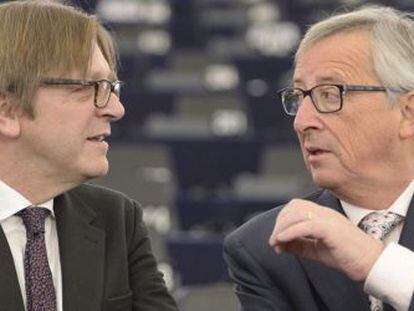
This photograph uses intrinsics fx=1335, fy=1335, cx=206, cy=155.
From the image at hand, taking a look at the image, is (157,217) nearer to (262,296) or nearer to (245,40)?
(262,296)

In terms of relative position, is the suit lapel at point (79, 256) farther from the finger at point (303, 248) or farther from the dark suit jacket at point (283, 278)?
the finger at point (303, 248)

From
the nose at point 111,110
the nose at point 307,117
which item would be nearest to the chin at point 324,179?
the nose at point 307,117

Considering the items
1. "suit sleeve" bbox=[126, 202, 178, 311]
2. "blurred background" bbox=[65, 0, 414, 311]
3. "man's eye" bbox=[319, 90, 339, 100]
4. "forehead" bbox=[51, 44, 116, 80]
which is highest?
"forehead" bbox=[51, 44, 116, 80]

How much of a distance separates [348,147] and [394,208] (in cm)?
20

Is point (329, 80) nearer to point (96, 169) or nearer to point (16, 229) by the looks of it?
point (96, 169)

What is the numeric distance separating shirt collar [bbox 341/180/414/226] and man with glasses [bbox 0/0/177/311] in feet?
1.88

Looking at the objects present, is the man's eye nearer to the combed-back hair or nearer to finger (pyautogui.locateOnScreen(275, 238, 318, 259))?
finger (pyautogui.locateOnScreen(275, 238, 318, 259))

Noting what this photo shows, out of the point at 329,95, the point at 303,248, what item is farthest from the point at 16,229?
the point at 329,95

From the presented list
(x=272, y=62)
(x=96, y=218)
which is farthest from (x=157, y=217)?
(x=272, y=62)

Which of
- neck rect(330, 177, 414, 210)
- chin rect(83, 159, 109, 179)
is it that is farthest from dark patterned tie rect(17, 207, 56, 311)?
neck rect(330, 177, 414, 210)

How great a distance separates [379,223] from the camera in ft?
10.4

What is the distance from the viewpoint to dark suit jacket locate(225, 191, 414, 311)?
10.2 feet

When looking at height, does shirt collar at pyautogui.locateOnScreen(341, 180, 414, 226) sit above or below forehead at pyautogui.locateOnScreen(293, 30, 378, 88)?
below

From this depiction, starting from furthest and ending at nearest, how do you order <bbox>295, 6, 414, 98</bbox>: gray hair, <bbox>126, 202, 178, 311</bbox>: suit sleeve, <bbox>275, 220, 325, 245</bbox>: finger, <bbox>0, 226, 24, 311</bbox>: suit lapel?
<bbox>126, 202, 178, 311</bbox>: suit sleeve → <bbox>295, 6, 414, 98</bbox>: gray hair → <bbox>0, 226, 24, 311</bbox>: suit lapel → <bbox>275, 220, 325, 245</bbox>: finger
